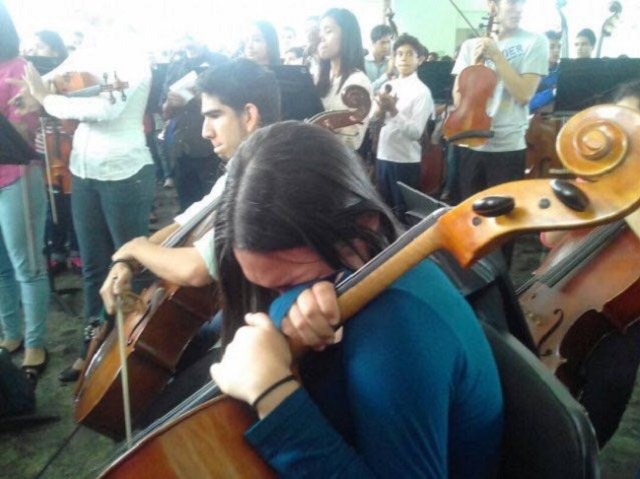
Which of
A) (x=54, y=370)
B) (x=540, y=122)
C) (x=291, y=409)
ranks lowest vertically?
(x=54, y=370)

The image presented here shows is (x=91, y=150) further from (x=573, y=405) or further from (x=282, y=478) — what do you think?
(x=573, y=405)

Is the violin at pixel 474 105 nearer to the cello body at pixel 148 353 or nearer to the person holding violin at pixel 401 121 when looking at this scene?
the person holding violin at pixel 401 121

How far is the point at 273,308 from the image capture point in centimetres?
80

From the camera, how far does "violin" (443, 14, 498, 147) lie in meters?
2.47

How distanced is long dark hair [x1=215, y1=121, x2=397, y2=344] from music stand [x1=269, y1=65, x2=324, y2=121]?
5.57ft

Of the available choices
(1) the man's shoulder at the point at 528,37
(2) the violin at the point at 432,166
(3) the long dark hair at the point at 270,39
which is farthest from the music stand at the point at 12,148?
(2) the violin at the point at 432,166

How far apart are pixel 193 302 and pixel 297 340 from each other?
804mm

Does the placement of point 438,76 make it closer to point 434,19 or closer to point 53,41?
point 53,41

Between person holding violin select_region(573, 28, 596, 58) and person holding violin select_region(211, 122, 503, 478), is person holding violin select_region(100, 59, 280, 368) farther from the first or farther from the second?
person holding violin select_region(573, 28, 596, 58)

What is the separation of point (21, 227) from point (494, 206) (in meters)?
1.82

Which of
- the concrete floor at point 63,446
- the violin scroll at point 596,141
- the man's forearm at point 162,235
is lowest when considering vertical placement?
the concrete floor at point 63,446

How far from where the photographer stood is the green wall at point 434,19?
32.9 feet

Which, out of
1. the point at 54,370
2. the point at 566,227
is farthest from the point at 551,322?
the point at 54,370

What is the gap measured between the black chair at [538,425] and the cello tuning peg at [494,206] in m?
0.23
